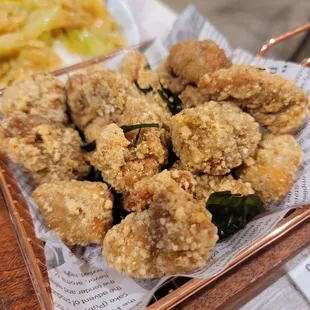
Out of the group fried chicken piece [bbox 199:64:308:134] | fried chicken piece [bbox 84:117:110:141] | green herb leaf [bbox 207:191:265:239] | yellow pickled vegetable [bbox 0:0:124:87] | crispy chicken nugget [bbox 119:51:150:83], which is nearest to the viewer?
green herb leaf [bbox 207:191:265:239]

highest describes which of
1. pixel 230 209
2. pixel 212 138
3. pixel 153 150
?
pixel 212 138

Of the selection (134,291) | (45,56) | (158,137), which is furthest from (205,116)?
(45,56)

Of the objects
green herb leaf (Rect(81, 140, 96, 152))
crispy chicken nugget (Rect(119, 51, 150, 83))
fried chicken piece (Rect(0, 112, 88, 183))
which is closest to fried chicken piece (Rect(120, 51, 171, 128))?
crispy chicken nugget (Rect(119, 51, 150, 83))

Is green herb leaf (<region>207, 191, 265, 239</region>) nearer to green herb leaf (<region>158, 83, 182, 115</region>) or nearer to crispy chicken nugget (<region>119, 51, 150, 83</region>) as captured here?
green herb leaf (<region>158, 83, 182, 115</region>)

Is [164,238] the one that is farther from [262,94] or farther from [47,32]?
[47,32]

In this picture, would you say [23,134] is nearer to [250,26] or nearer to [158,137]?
[158,137]

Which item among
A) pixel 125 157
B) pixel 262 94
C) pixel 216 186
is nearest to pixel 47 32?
pixel 125 157

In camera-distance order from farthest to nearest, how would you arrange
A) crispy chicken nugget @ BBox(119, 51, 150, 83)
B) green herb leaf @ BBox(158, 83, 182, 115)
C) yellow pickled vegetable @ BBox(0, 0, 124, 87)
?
yellow pickled vegetable @ BBox(0, 0, 124, 87) → crispy chicken nugget @ BBox(119, 51, 150, 83) → green herb leaf @ BBox(158, 83, 182, 115)
